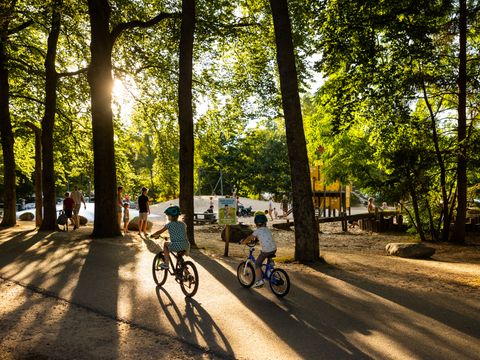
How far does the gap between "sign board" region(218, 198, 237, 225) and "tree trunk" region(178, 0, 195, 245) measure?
2.02 meters

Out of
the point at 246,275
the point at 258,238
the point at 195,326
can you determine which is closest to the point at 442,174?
the point at 246,275

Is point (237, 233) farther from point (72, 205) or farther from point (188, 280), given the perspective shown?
point (188, 280)

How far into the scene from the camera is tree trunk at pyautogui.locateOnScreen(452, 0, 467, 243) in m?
18.0

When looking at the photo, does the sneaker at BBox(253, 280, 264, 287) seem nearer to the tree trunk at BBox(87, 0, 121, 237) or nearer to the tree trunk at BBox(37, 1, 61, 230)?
the tree trunk at BBox(87, 0, 121, 237)

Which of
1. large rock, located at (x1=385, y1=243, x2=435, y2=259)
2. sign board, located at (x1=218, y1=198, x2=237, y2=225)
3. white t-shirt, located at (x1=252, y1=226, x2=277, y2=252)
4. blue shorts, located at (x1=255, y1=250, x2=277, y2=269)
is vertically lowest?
large rock, located at (x1=385, y1=243, x2=435, y2=259)

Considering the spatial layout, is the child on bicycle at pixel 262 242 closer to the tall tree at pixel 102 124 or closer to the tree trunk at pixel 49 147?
the tall tree at pixel 102 124

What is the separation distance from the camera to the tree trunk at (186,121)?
15.1 meters

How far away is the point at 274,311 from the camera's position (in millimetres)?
7070

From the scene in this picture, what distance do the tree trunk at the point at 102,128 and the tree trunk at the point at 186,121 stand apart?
2.74 m

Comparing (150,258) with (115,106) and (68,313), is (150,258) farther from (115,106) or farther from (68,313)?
(115,106)

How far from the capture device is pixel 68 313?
6.89 metres

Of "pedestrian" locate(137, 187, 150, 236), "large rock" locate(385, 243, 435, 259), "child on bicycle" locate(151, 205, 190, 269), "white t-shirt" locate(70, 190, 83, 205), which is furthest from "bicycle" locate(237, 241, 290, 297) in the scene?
"white t-shirt" locate(70, 190, 83, 205)

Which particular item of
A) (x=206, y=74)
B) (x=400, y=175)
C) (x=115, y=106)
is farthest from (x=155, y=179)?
(x=400, y=175)

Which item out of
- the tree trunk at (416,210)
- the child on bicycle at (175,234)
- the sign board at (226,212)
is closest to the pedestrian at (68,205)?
the sign board at (226,212)
